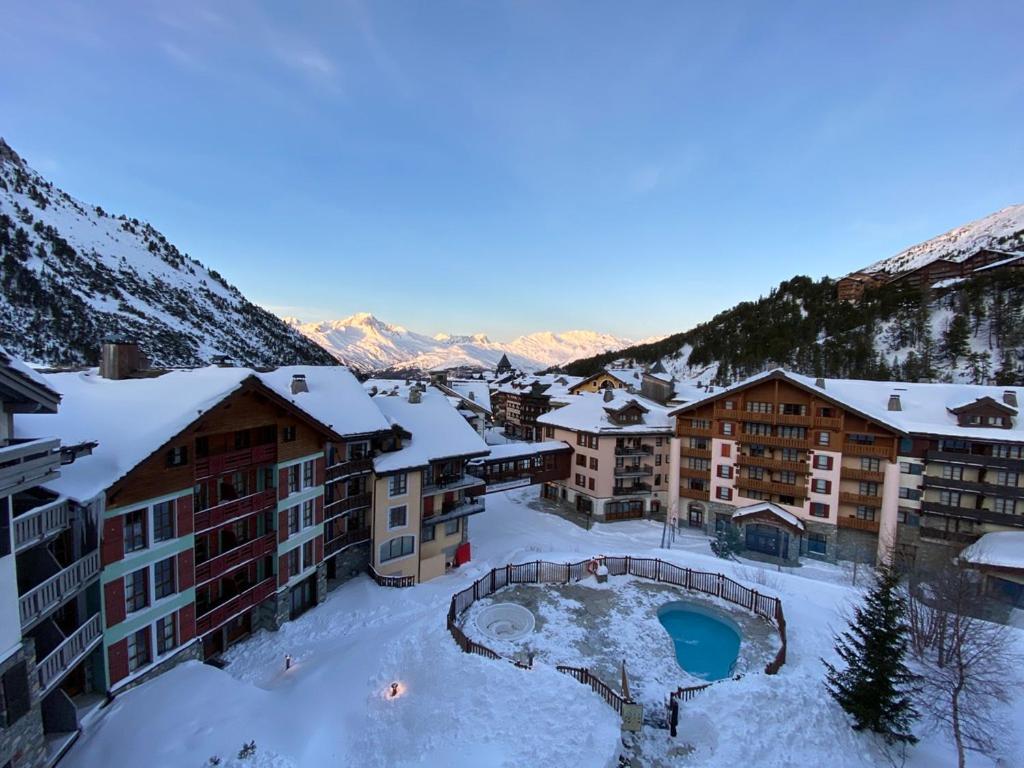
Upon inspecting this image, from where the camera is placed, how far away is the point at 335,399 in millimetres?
31016

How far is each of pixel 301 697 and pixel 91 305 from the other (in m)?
151

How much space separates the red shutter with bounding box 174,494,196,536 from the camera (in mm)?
19062

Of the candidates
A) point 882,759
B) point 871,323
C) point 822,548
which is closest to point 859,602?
point 882,759

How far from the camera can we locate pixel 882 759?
54.7 ft

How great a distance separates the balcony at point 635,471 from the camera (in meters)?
48.6

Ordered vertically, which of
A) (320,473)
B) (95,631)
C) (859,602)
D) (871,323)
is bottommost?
(859,602)

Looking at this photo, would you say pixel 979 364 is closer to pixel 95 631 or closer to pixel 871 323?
pixel 871 323

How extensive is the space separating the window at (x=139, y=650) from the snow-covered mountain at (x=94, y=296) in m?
90.8

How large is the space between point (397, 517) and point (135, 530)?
15.6 m

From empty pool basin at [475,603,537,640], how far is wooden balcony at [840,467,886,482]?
31.4 meters

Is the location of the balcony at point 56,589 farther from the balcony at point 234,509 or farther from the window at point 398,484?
the window at point 398,484

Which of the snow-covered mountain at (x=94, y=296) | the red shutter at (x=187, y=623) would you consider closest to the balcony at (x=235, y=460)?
the red shutter at (x=187, y=623)

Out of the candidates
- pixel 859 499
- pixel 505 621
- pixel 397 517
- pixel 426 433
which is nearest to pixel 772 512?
pixel 859 499

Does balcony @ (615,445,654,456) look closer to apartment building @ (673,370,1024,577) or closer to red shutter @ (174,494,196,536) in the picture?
apartment building @ (673,370,1024,577)
